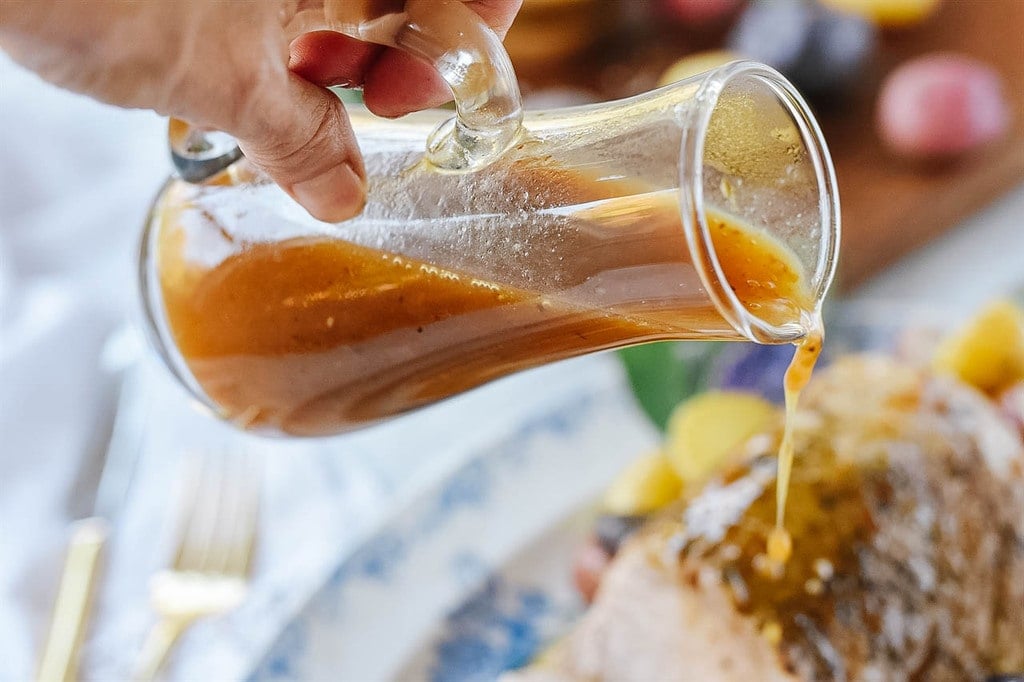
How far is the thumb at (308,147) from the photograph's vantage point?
1.73 ft

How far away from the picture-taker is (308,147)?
0.58 meters

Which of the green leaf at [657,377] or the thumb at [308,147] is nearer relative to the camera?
the thumb at [308,147]

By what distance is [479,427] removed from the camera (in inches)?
51.8

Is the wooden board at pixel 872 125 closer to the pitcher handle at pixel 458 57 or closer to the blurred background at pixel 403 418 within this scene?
the blurred background at pixel 403 418

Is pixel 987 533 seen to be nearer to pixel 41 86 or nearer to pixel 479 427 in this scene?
pixel 479 427

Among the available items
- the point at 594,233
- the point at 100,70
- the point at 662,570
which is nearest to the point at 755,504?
the point at 662,570

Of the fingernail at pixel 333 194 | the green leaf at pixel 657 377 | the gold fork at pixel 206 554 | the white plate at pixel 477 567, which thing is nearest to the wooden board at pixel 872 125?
the green leaf at pixel 657 377

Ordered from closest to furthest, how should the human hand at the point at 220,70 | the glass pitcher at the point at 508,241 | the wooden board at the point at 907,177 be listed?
1. the human hand at the point at 220,70
2. the glass pitcher at the point at 508,241
3. the wooden board at the point at 907,177

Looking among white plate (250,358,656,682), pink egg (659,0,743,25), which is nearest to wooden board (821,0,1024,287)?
pink egg (659,0,743,25)

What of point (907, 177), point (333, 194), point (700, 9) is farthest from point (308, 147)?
point (700, 9)

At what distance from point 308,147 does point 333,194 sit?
0.16 feet

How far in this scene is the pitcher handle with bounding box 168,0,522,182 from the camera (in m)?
0.59

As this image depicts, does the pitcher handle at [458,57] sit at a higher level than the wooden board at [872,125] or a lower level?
higher

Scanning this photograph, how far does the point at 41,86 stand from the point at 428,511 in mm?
926
